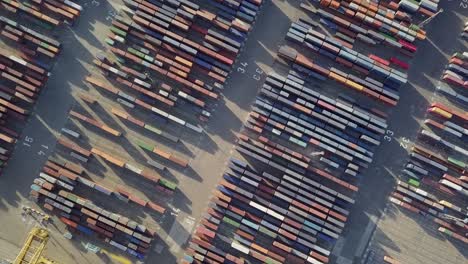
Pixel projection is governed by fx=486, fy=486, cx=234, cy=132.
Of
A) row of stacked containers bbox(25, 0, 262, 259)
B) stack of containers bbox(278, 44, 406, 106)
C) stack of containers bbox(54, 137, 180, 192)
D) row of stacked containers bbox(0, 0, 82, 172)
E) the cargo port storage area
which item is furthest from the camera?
stack of containers bbox(278, 44, 406, 106)

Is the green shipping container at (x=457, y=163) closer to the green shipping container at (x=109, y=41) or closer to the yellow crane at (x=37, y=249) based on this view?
the green shipping container at (x=109, y=41)

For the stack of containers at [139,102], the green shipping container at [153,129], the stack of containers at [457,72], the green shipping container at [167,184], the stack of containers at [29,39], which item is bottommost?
the green shipping container at [167,184]

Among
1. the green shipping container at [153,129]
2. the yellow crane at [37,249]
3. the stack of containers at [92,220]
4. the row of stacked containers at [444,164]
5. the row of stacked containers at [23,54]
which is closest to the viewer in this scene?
the yellow crane at [37,249]

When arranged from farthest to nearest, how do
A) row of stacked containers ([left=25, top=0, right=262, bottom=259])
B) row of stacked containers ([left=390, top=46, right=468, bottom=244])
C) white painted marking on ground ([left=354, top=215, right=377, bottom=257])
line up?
white painted marking on ground ([left=354, top=215, right=377, bottom=257]) < row of stacked containers ([left=390, top=46, right=468, bottom=244]) < row of stacked containers ([left=25, top=0, right=262, bottom=259])

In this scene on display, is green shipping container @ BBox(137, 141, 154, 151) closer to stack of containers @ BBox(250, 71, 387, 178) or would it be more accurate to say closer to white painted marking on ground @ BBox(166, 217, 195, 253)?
white painted marking on ground @ BBox(166, 217, 195, 253)

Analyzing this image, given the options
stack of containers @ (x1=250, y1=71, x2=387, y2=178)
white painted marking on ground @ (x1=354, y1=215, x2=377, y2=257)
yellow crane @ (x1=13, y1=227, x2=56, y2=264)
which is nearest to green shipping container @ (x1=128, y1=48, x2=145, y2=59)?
stack of containers @ (x1=250, y1=71, x2=387, y2=178)

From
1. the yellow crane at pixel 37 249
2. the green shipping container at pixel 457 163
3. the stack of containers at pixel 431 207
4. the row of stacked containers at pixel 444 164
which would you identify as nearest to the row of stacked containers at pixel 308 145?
the row of stacked containers at pixel 444 164
